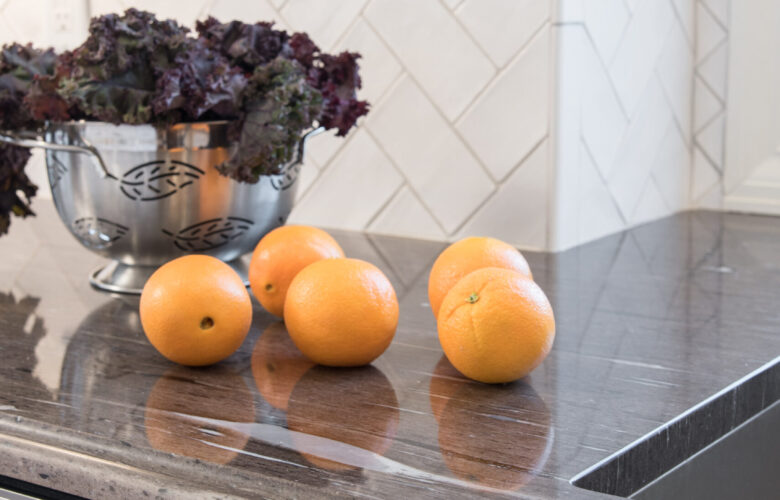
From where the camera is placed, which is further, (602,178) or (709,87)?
(709,87)

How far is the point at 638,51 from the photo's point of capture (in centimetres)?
140

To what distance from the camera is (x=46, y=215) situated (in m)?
1.65

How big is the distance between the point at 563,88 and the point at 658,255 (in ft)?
0.88

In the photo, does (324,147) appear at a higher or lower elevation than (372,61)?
lower

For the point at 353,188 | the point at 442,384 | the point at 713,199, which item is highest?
the point at 442,384

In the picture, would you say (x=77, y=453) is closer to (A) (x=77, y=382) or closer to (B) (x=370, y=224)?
(A) (x=77, y=382)

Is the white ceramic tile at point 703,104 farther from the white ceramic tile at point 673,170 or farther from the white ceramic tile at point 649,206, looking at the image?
the white ceramic tile at point 649,206

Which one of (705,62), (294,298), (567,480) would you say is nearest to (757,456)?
(567,480)

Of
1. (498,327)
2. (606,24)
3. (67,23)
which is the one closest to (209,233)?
A: (498,327)

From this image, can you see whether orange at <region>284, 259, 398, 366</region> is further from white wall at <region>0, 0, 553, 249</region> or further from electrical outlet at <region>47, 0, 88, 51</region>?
electrical outlet at <region>47, 0, 88, 51</region>

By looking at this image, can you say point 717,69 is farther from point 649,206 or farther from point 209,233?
point 209,233

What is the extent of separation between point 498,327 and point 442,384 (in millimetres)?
82

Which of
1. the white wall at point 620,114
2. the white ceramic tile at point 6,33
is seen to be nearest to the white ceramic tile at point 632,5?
the white wall at point 620,114

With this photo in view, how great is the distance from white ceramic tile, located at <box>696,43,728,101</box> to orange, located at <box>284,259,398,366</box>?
100cm
